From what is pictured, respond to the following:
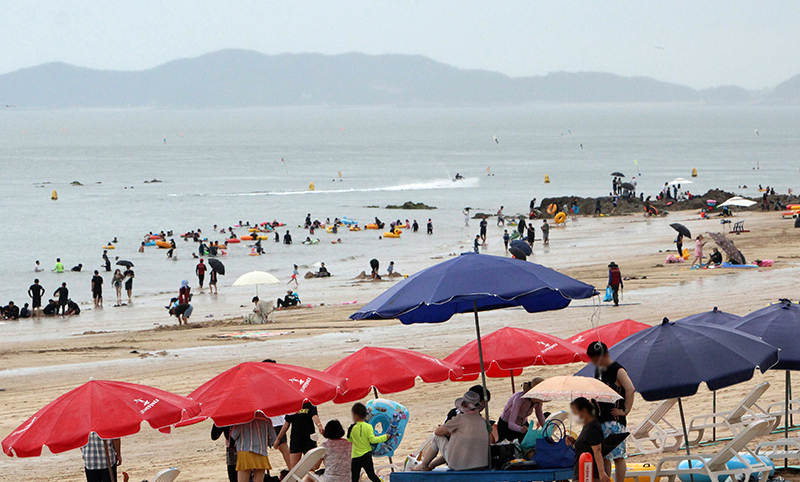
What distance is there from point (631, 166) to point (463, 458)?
388ft

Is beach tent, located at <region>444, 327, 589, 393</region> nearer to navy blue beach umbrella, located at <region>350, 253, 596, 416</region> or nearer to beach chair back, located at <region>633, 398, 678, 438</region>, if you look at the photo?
beach chair back, located at <region>633, 398, 678, 438</region>

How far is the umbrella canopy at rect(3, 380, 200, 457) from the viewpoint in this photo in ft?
22.6

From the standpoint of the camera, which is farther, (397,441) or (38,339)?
(38,339)

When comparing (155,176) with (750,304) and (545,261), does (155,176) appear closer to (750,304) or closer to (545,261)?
(545,261)

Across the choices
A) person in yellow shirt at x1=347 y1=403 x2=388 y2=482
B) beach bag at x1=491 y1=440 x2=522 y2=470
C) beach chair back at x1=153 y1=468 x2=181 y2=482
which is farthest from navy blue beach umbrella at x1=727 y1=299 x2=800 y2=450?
beach chair back at x1=153 y1=468 x2=181 y2=482

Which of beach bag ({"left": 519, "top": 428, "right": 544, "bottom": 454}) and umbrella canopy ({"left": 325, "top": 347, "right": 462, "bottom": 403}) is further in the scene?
umbrella canopy ({"left": 325, "top": 347, "right": 462, "bottom": 403})

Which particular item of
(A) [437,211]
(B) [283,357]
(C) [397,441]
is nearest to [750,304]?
(B) [283,357]

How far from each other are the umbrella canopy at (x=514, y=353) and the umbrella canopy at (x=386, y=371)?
1.98 ft

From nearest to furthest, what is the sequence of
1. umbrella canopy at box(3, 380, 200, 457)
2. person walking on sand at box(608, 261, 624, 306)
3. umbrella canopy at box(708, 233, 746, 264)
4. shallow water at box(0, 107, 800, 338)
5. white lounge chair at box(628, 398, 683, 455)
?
umbrella canopy at box(3, 380, 200, 457) < white lounge chair at box(628, 398, 683, 455) < person walking on sand at box(608, 261, 624, 306) < umbrella canopy at box(708, 233, 746, 264) < shallow water at box(0, 107, 800, 338)

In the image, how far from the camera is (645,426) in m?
9.10

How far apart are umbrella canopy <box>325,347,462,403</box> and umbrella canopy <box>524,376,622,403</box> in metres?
1.55

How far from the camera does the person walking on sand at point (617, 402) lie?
22.6ft

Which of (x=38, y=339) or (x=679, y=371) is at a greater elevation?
(x=679, y=371)

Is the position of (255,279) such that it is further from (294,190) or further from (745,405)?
(294,190)
